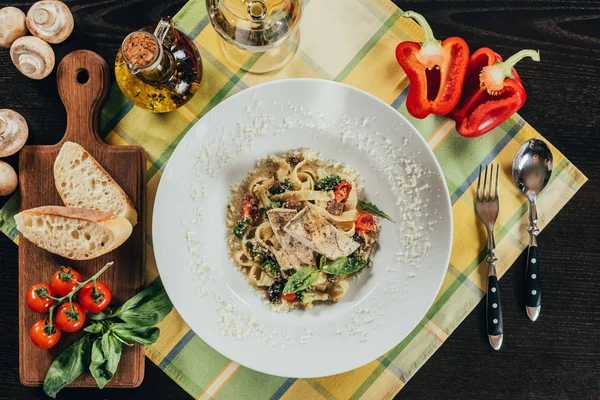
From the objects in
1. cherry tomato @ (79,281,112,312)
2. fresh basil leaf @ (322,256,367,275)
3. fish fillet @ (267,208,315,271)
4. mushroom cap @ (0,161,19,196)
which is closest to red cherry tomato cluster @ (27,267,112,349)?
cherry tomato @ (79,281,112,312)

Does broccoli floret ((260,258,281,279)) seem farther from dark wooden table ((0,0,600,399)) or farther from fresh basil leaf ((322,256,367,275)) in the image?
dark wooden table ((0,0,600,399))

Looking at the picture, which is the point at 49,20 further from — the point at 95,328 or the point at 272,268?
the point at 272,268

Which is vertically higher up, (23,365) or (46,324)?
(46,324)

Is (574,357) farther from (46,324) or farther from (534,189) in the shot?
(46,324)

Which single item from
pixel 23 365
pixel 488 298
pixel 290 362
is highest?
pixel 488 298

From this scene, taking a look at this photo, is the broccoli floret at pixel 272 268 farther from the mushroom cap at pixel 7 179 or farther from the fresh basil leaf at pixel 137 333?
the mushroom cap at pixel 7 179

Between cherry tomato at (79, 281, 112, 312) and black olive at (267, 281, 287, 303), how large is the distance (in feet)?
3.01

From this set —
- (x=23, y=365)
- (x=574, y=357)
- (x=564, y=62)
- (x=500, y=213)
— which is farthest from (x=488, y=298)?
(x=23, y=365)

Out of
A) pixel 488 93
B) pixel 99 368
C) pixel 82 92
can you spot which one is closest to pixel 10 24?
pixel 82 92

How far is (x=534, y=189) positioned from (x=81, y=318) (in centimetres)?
274

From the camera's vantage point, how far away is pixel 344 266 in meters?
3.05

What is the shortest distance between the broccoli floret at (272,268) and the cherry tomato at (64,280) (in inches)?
42.1

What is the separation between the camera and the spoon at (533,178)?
10.2 feet

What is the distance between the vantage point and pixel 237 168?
9.98ft
